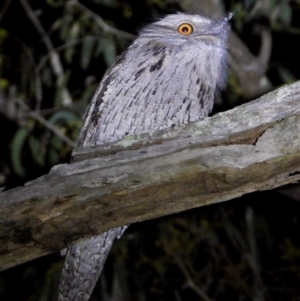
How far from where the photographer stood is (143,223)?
467 centimetres

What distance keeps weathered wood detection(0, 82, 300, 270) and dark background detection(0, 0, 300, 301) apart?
2263 mm

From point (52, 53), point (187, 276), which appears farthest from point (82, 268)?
point (52, 53)

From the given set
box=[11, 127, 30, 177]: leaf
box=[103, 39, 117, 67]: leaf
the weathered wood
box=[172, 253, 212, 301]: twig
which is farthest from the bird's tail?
box=[172, 253, 212, 301]: twig

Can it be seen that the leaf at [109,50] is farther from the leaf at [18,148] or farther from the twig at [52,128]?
the leaf at [18,148]

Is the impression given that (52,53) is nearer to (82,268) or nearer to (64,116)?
(64,116)

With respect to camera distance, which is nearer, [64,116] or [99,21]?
[64,116]

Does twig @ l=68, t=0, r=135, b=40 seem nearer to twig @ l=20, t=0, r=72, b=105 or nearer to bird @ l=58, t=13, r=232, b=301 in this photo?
twig @ l=20, t=0, r=72, b=105

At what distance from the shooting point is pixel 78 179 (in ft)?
5.89

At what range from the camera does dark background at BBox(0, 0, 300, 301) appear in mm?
4199

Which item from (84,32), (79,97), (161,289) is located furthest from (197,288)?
(84,32)

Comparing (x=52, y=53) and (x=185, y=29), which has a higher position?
(x=52, y=53)

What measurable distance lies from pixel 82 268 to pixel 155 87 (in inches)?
37.6

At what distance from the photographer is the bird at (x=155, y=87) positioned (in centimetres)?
241

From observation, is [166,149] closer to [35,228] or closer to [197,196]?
[197,196]
